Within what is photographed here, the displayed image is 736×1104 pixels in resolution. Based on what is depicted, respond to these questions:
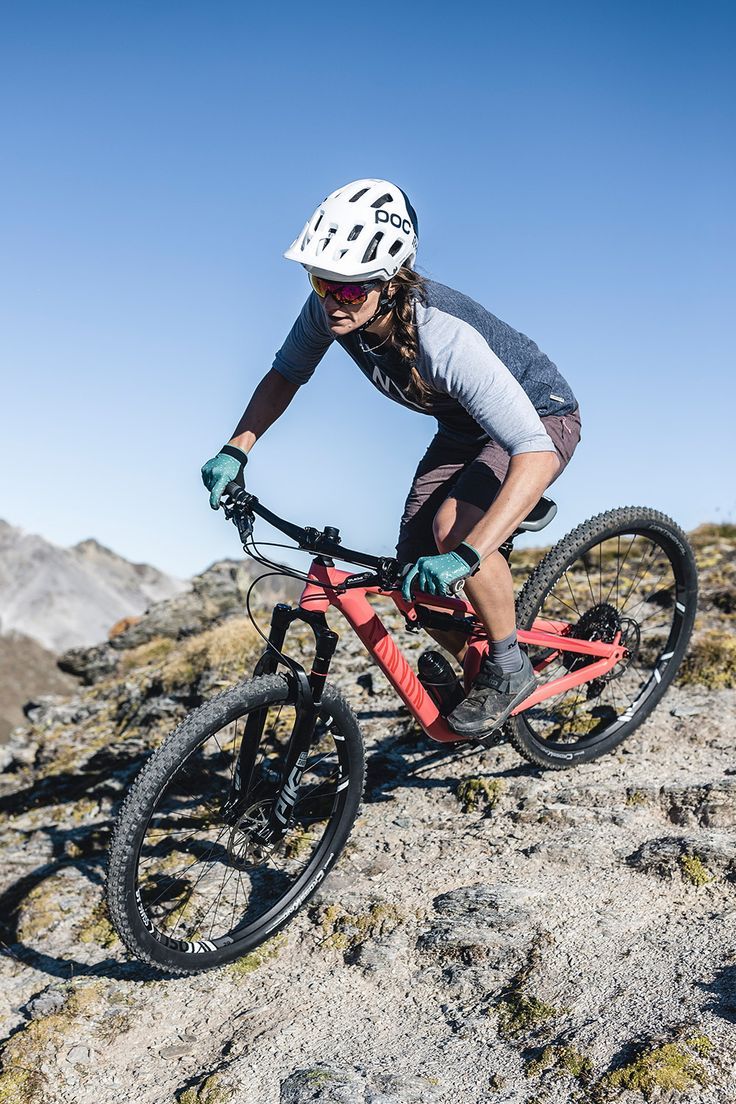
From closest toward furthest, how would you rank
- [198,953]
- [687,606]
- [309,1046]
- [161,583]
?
1. [309,1046]
2. [198,953]
3. [687,606]
4. [161,583]

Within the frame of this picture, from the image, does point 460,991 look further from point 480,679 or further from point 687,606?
point 687,606

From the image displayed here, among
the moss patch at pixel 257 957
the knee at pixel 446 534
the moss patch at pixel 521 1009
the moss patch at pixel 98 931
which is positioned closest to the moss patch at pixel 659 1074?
the moss patch at pixel 521 1009

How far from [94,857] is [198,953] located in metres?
2.08

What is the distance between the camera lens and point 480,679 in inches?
204

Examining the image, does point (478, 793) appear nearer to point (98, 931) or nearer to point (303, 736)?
point (303, 736)

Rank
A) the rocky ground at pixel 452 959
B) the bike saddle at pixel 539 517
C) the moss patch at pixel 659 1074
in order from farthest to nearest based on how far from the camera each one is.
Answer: the bike saddle at pixel 539 517, the rocky ground at pixel 452 959, the moss patch at pixel 659 1074

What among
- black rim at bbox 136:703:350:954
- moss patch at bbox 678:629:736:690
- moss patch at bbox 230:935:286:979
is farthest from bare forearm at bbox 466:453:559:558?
moss patch at bbox 678:629:736:690

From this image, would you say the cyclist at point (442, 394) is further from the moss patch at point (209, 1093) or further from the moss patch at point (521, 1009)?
the moss patch at point (209, 1093)

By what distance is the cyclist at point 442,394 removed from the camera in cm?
437

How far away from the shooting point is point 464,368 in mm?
4375

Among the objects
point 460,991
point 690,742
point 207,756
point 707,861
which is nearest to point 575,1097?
point 460,991

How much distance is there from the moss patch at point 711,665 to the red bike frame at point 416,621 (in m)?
1.11

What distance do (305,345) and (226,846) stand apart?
2919 mm

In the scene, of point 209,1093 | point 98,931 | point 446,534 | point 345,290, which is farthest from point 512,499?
point 98,931
